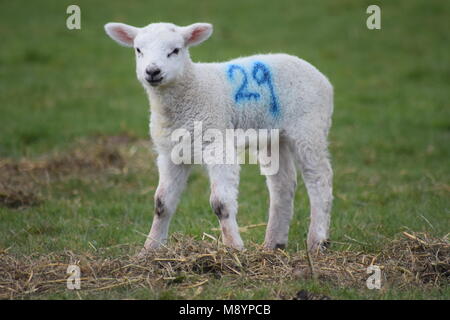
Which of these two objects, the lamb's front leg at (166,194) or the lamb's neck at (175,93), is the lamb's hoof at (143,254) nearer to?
the lamb's front leg at (166,194)

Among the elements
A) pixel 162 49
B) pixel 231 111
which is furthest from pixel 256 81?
pixel 162 49

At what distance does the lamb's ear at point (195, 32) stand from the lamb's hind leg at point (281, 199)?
4.16 feet

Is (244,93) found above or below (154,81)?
below

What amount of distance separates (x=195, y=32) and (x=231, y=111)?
72 centimetres

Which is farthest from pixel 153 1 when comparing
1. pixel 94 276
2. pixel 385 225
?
pixel 94 276

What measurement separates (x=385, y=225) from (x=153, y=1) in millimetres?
14494

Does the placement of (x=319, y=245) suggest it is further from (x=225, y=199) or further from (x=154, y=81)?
(x=154, y=81)

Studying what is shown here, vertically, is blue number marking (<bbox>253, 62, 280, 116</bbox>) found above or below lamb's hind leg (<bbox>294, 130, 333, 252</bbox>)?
above

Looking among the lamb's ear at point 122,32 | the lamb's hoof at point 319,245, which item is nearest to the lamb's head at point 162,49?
the lamb's ear at point 122,32

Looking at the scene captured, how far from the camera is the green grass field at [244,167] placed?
22.4 feet

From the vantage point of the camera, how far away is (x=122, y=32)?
610 centimetres

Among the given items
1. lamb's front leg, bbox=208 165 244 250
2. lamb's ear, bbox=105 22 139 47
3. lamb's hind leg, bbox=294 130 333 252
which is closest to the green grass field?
lamb's hind leg, bbox=294 130 333 252

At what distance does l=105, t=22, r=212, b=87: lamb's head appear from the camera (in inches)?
221

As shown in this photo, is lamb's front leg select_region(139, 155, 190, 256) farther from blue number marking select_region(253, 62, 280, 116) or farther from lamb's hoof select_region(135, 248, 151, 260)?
blue number marking select_region(253, 62, 280, 116)
